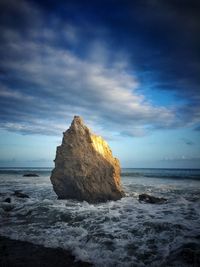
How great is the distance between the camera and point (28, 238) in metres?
9.75

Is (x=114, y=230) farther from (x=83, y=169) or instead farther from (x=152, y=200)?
(x=152, y=200)

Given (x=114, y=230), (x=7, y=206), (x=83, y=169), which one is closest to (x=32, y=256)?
(x=114, y=230)

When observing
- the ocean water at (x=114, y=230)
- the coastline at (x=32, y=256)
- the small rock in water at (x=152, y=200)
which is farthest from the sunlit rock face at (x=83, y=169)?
the coastline at (x=32, y=256)

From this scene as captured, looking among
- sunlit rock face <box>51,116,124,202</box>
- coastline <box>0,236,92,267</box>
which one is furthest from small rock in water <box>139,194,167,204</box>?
coastline <box>0,236,92,267</box>

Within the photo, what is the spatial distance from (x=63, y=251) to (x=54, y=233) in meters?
2.01

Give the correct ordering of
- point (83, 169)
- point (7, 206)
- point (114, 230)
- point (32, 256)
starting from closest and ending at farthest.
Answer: point (32, 256)
point (114, 230)
point (7, 206)
point (83, 169)

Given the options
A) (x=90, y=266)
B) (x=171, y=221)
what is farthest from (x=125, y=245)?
(x=171, y=221)

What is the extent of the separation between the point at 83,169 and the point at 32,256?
9821 millimetres

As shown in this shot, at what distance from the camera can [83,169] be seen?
17641 millimetres

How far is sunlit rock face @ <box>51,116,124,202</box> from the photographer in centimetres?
1762

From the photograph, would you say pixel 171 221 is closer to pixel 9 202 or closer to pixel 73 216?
pixel 73 216

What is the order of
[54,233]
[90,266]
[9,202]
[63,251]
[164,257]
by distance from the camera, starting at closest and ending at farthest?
1. [90,266]
2. [164,257]
3. [63,251]
4. [54,233]
5. [9,202]

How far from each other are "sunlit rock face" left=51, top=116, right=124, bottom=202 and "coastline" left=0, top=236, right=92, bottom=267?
8.57 meters

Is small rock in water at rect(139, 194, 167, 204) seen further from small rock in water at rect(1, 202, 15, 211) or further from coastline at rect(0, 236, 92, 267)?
coastline at rect(0, 236, 92, 267)
